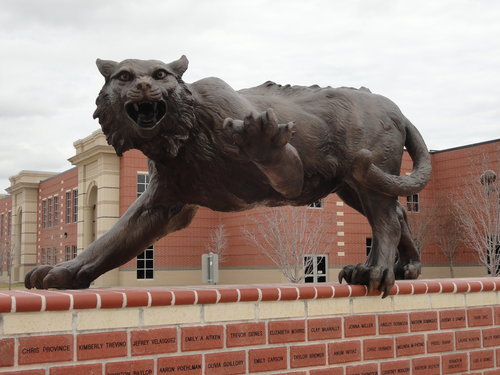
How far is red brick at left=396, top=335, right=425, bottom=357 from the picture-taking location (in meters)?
4.14

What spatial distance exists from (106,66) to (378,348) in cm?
231

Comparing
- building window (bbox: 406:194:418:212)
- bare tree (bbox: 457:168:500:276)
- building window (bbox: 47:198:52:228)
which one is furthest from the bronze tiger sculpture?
building window (bbox: 47:198:52:228)

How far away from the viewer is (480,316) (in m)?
4.66

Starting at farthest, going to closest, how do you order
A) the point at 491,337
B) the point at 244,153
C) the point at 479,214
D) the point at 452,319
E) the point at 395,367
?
the point at 479,214 → the point at 491,337 → the point at 452,319 → the point at 395,367 → the point at 244,153

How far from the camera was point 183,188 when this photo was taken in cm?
407

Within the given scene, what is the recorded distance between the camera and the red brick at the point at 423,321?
14.0 ft

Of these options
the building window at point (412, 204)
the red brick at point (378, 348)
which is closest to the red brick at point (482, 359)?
the red brick at point (378, 348)

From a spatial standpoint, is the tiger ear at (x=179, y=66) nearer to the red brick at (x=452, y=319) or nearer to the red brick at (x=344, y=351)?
the red brick at (x=344, y=351)

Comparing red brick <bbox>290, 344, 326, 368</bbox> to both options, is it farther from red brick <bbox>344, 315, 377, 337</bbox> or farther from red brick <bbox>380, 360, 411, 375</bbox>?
red brick <bbox>380, 360, 411, 375</bbox>

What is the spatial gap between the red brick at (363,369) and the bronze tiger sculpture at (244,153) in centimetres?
47

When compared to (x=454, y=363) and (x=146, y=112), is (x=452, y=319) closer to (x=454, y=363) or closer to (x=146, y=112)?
(x=454, y=363)

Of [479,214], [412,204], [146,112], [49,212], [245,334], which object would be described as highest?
[49,212]

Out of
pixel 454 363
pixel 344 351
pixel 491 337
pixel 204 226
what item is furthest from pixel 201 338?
pixel 204 226

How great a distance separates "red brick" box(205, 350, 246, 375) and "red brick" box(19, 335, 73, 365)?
0.72 meters
